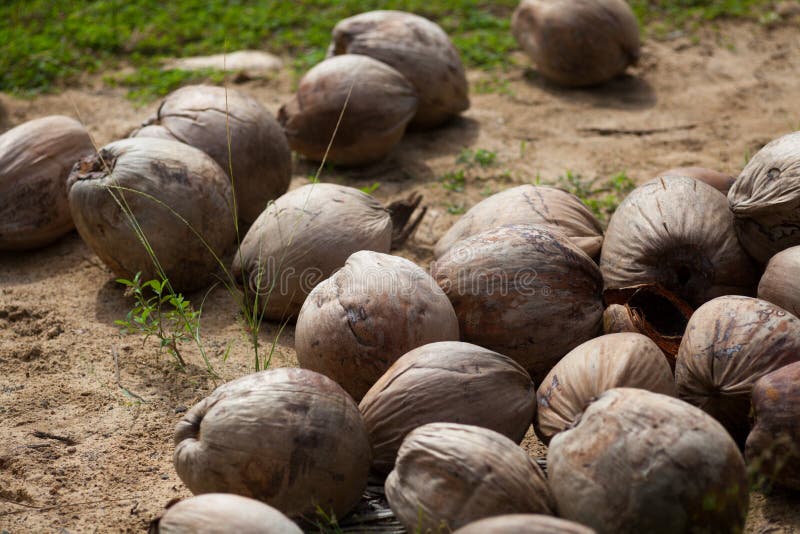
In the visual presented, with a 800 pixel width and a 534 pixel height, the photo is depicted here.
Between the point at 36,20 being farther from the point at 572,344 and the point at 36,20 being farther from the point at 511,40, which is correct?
the point at 572,344

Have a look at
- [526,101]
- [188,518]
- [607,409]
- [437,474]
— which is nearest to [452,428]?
[437,474]

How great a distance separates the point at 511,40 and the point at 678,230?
4.13m

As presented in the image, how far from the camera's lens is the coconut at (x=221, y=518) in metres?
2.22

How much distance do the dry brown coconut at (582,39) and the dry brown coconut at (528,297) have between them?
3.34 metres

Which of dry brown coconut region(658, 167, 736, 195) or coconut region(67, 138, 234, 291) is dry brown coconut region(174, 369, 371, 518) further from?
dry brown coconut region(658, 167, 736, 195)

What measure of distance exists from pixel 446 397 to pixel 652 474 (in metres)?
0.70

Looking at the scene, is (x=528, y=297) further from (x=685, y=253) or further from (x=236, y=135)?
(x=236, y=135)

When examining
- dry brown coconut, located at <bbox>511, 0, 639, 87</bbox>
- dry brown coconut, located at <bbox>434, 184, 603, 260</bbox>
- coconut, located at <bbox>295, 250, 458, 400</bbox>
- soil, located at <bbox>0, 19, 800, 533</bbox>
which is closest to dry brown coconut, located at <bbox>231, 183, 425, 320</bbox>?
soil, located at <bbox>0, 19, 800, 533</bbox>

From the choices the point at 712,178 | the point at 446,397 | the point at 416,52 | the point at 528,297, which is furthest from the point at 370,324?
the point at 416,52

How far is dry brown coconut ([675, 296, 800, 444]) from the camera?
9.00 feet

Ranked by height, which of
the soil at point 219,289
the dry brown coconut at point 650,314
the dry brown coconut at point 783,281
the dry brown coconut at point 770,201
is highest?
the dry brown coconut at point 770,201

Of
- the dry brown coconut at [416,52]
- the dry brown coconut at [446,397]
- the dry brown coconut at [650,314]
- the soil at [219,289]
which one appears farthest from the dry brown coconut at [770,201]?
the dry brown coconut at [416,52]

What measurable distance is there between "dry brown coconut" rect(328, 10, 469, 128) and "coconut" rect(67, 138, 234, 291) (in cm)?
195

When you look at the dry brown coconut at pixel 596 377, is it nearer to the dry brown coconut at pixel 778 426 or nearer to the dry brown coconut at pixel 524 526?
the dry brown coconut at pixel 778 426
